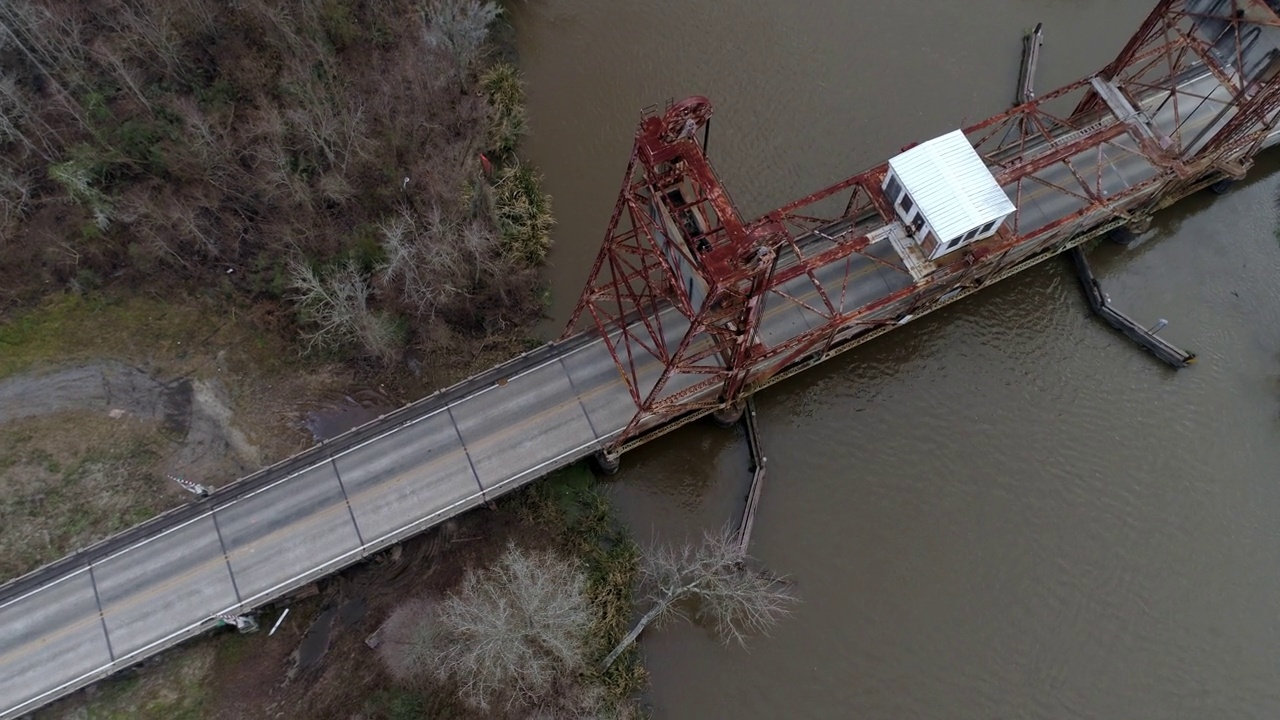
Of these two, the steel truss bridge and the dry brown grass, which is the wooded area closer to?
the steel truss bridge

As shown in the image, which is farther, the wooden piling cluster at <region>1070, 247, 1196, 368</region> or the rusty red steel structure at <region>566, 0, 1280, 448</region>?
the wooden piling cluster at <region>1070, 247, 1196, 368</region>

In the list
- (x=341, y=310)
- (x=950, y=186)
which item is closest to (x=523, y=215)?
(x=341, y=310)

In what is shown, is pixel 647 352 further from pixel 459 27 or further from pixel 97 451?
pixel 97 451

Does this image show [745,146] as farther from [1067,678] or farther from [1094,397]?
[1067,678]

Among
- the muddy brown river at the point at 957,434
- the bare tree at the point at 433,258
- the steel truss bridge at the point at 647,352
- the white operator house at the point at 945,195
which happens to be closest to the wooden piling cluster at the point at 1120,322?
the muddy brown river at the point at 957,434

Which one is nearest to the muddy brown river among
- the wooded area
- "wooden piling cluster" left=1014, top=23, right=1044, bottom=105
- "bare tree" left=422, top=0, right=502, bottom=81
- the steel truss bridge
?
"wooden piling cluster" left=1014, top=23, right=1044, bottom=105

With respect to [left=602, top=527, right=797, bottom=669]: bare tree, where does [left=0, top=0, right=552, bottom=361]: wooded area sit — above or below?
above

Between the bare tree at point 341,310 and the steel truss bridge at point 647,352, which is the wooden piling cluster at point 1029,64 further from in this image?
the bare tree at point 341,310
